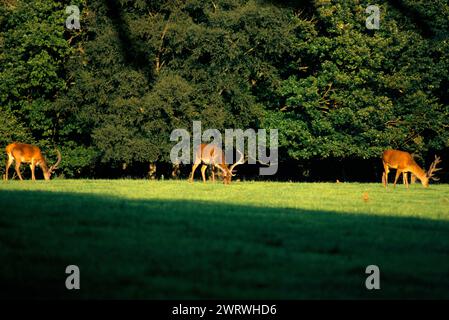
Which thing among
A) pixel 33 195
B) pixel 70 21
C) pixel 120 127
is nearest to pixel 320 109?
pixel 120 127

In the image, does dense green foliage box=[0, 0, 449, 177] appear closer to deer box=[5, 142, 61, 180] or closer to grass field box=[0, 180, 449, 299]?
deer box=[5, 142, 61, 180]

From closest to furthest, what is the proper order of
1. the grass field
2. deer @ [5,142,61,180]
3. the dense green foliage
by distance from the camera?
the grass field, deer @ [5,142,61,180], the dense green foliage

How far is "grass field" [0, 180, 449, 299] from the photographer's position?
30.1 feet

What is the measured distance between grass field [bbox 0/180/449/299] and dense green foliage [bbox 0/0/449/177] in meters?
22.8

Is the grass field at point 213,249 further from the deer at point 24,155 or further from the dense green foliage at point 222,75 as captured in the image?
the dense green foliage at point 222,75

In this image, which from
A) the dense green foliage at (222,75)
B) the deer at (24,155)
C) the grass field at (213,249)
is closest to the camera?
the grass field at (213,249)

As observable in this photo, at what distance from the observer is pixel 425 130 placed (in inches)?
1852

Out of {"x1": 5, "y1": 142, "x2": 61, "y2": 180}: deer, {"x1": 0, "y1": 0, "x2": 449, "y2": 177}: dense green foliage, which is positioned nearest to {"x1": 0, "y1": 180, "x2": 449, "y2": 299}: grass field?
{"x1": 5, "y1": 142, "x2": 61, "y2": 180}: deer

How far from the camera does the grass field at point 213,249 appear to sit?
9180 mm

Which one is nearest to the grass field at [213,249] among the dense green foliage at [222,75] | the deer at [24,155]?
the deer at [24,155]

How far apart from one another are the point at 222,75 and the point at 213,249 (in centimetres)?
3059

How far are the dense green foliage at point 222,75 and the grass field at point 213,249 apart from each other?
22833mm

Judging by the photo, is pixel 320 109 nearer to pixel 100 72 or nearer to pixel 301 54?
pixel 301 54

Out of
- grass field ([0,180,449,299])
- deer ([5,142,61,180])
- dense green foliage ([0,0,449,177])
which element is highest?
dense green foliage ([0,0,449,177])
